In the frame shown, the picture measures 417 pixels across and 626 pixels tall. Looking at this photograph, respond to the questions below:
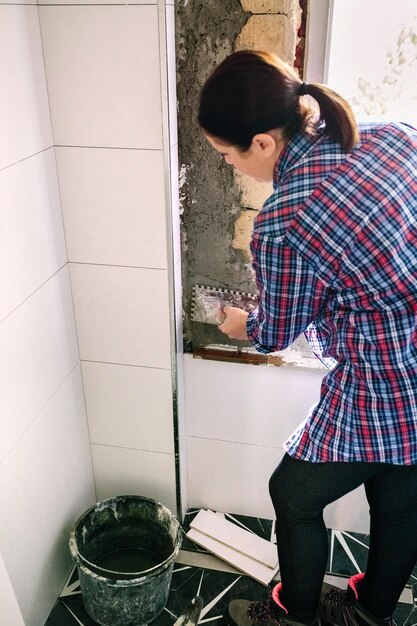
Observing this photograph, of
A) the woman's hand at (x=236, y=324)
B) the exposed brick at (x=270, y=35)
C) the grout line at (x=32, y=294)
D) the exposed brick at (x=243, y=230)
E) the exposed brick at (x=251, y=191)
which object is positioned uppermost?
the exposed brick at (x=270, y=35)

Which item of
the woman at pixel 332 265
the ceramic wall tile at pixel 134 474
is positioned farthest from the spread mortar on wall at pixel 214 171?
the ceramic wall tile at pixel 134 474

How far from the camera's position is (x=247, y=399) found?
1660 millimetres

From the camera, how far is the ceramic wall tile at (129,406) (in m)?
1.61

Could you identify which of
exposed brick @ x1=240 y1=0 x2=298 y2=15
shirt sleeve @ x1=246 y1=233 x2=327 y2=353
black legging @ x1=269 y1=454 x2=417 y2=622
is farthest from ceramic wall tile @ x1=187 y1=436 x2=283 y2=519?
exposed brick @ x1=240 y1=0 x2=298 y2=15

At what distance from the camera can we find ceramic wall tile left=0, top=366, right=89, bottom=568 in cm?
129

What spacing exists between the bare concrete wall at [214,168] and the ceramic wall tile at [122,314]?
0.10m

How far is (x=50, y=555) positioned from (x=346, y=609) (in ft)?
2.53

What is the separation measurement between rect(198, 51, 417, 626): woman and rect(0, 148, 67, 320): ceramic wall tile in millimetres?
437

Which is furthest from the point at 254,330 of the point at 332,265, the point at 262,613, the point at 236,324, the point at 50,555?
the point at 50,555

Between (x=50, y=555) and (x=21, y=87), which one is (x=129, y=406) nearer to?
(x=50, y=555)

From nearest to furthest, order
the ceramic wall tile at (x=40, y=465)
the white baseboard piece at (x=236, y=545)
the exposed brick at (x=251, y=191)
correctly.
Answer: the ceramic wall tile at (x=40, y=465) < the exposed brick at (x=251, y=191) < the white baseboard piece at (x=236, y=545)

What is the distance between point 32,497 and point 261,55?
1.10 meters

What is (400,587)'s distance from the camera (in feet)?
4.41

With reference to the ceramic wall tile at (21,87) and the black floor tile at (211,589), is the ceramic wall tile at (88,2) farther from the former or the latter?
the black floor tile at (211,589)
